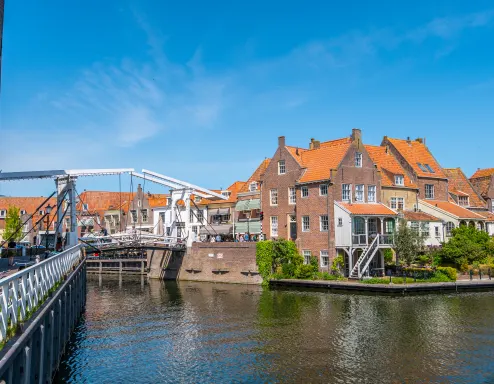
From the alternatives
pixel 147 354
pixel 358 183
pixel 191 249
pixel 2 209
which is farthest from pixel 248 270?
pixel 2 209

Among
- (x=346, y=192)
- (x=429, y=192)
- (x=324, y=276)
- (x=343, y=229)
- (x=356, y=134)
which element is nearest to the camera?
(x=324, y=276)

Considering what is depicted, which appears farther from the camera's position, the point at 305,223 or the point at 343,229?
the point at 305,223

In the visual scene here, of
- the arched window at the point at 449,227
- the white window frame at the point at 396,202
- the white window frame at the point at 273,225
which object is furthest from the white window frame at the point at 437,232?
the white window frame at the point at 273,225

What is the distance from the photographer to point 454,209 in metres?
50.4

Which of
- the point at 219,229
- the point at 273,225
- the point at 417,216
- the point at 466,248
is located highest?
the point at 417,216

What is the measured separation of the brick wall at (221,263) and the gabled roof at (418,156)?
19.7 metres

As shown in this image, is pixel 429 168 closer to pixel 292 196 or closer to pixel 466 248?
pixel 466 248

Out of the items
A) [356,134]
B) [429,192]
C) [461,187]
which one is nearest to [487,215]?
[461,187]

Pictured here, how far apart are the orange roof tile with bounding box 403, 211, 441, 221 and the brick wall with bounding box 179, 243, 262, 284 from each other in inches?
563

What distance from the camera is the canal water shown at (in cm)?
1834

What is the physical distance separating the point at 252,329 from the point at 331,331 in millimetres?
3998

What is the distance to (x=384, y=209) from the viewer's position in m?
44.8

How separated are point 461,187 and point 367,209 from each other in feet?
66.3

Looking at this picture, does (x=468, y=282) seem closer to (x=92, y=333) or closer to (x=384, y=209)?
(x=384, y=209)
